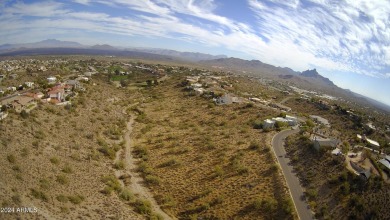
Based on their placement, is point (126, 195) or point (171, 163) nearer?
point (126, 195)

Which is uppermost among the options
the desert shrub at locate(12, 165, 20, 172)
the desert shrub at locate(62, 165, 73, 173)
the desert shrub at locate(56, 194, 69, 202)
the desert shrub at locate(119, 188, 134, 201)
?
the desert shrub at locate(12, 165, 20, 172)

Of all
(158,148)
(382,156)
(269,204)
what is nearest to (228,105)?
(158,148)

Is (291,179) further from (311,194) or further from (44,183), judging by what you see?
(44,183)

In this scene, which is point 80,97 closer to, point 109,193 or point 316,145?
point 109,193

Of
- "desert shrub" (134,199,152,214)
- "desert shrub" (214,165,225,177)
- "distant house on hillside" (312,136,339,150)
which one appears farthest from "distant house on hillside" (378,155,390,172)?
"desert shrub" (134,199,152,214)

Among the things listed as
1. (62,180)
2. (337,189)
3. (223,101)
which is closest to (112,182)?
(62,180)

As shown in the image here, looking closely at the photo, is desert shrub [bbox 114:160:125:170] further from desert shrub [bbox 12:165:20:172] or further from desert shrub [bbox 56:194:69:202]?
desert shrub [bbox 12:165:20:172]

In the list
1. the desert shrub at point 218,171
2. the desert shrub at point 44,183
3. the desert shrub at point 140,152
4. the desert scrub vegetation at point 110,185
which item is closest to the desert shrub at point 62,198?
the desert shrub at point 44,183
